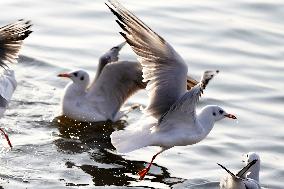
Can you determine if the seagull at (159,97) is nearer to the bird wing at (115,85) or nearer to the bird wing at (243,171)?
the bird wing at (243,171)

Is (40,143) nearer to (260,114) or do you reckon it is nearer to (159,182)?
(159,182)

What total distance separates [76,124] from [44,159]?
1.74m

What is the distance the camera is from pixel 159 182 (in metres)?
10.7

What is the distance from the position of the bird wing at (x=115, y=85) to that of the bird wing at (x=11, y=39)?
2.03 m

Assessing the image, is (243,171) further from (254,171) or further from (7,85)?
(7,85)

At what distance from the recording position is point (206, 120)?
11.0 meters

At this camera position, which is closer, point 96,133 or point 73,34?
point 96,133

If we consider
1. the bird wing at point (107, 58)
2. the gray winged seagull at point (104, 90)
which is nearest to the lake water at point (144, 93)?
the gray winged seagull at point (104, 90)

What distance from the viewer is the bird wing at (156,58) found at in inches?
401

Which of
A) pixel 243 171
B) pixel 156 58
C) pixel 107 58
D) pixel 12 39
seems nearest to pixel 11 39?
pixel 12 39

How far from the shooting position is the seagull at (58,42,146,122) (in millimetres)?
12391

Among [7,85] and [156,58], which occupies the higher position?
[156,58]

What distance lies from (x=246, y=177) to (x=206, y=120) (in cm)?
143

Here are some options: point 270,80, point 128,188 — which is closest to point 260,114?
point 270,80
